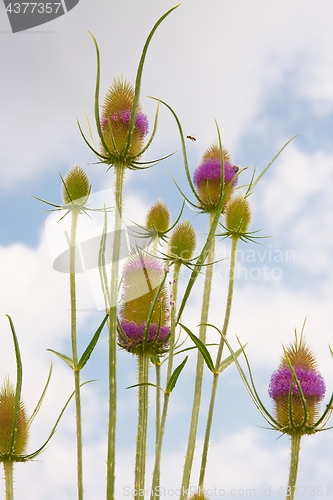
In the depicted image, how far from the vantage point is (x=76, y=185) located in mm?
5750

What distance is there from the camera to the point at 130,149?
4172mm

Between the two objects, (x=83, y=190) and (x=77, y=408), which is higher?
(x=83, y=190)

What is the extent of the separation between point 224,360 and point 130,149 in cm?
176

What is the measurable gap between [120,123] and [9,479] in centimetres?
247

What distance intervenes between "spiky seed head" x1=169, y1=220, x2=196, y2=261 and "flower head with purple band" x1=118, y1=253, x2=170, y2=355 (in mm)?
1169

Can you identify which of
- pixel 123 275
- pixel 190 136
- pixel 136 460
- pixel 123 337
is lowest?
pixel 136 460

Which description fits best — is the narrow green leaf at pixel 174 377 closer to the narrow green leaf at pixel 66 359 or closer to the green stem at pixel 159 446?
the green stem at pixel 159 446

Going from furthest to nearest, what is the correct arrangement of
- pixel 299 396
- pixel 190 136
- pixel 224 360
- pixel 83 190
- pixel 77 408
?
pixel 190 136 → pixel 83 190 → pixel 224 360 → pixel 77 408 → pixel 299 396

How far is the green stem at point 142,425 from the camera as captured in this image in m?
3.88

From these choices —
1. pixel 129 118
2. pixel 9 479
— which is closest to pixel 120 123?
pixel 129 118

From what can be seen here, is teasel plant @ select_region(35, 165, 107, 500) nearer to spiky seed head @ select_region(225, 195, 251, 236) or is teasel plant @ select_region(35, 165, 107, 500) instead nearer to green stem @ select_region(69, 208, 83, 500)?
green stem @ select_region(69, 208, 83, 500)

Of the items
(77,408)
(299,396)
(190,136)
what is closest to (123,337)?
(77,408)

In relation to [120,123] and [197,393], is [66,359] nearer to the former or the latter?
[197,393]

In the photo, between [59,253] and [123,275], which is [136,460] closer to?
[123,275]
